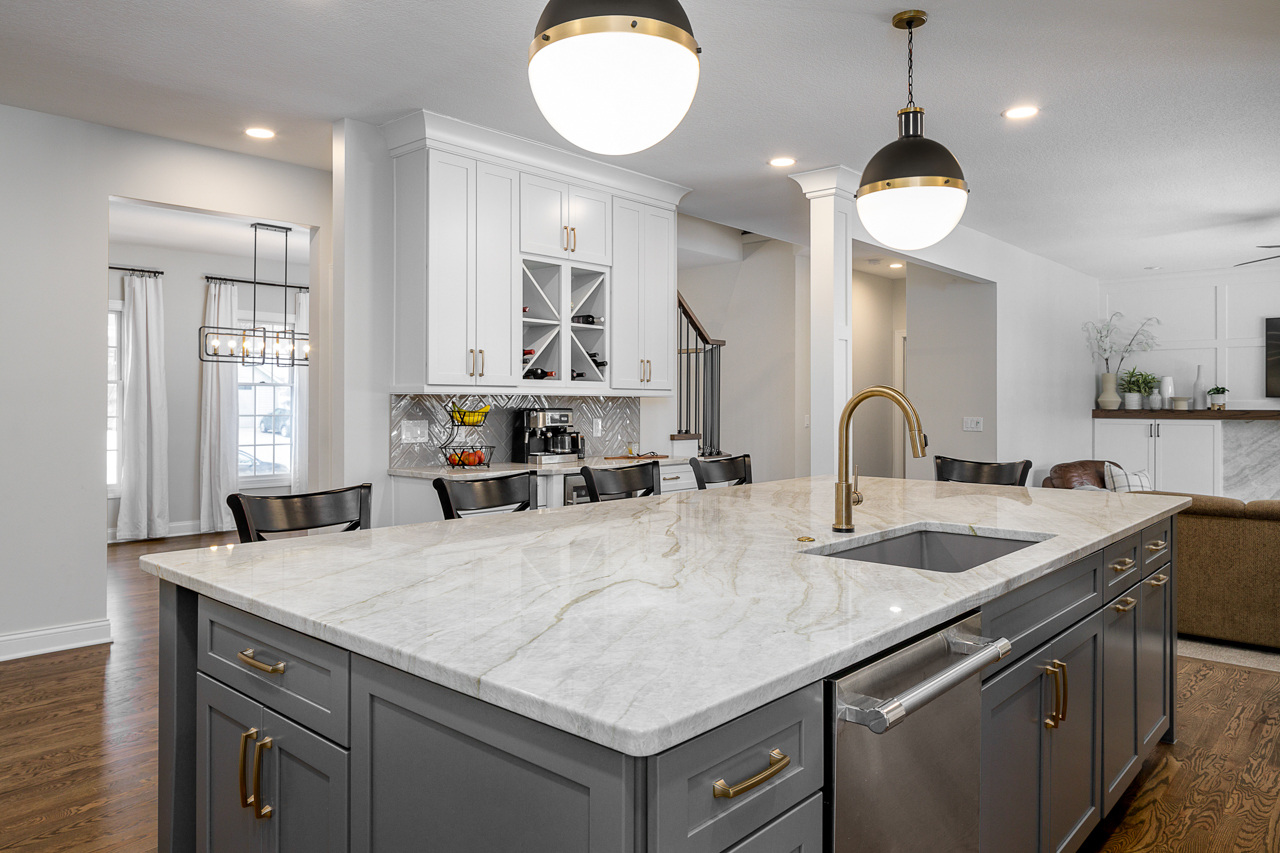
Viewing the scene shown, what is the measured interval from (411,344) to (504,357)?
489 mm

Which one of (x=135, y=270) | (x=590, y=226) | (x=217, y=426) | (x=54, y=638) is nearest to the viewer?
(x=54, y=638)

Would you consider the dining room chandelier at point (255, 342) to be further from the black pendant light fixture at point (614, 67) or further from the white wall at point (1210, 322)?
the white wall at point (1210, 322)

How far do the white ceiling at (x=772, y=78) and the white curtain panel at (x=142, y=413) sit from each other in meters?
3.25

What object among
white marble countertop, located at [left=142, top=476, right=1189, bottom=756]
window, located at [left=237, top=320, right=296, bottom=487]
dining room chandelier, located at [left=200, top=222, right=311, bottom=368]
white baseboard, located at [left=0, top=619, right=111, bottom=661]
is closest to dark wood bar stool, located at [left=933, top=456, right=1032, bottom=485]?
white marble countertop, located at [left=142, top=476, right=1189, bottom=756]

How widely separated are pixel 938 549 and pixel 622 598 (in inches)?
46.4

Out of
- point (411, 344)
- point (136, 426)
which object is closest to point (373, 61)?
point (411, 344)

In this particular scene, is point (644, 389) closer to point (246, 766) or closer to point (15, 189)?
point (15, 189)

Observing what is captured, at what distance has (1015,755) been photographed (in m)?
1.58

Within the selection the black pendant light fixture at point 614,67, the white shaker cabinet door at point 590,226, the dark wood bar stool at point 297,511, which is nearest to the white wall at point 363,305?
the white shaker cabinet door at point 590,226

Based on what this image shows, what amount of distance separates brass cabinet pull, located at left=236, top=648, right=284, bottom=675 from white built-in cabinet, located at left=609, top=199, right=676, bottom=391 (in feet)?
11.5

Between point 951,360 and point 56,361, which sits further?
point 951,360

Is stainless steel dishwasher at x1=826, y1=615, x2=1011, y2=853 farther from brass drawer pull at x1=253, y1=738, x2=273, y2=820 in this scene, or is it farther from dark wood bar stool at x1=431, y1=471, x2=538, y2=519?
dark wood bar stool at x1=431, y1=471, x2=538, y2=519

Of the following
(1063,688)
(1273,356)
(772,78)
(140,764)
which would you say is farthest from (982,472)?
(1273,356)

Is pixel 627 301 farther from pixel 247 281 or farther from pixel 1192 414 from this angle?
pixel 1192 414
